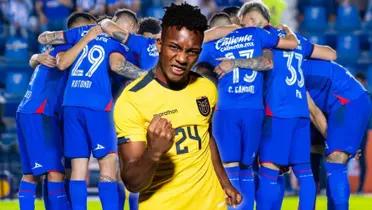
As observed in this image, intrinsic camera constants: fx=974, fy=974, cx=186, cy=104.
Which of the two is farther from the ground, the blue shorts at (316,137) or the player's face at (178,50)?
the player's face at (178,50)

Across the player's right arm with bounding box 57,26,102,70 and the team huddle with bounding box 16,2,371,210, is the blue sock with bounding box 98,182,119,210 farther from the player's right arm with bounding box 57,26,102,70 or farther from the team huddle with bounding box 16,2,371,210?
the player's right arm with bounding box 57,26,102,70

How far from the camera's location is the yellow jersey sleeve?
3990 mm

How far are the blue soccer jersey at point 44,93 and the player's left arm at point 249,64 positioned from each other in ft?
4.33

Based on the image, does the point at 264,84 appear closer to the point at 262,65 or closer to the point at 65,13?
the point at 262,65

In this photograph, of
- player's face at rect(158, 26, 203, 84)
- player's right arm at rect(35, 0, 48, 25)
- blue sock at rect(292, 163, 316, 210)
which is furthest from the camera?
player's right arm at rect(35, 0, 48, 25)

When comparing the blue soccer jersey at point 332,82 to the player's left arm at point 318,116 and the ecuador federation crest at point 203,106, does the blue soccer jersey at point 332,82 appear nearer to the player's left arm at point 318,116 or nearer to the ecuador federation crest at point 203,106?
the player's left arm at point 318,116

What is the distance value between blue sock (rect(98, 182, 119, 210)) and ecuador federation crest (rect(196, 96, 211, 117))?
343cm

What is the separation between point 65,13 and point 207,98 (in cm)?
1011

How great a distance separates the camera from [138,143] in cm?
397

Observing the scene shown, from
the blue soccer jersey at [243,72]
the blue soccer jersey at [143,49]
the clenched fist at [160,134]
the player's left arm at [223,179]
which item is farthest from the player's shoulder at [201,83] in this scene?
the blue soccer jersey at [143,49]

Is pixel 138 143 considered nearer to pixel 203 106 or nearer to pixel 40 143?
pixel 203 106

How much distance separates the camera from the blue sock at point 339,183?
7832 millimetres

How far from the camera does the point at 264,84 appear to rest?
785 centimetres

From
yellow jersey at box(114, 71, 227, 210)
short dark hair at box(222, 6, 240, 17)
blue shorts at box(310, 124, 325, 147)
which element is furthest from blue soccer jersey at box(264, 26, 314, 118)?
yellow jersey at box(114, 71, 227, 210)
